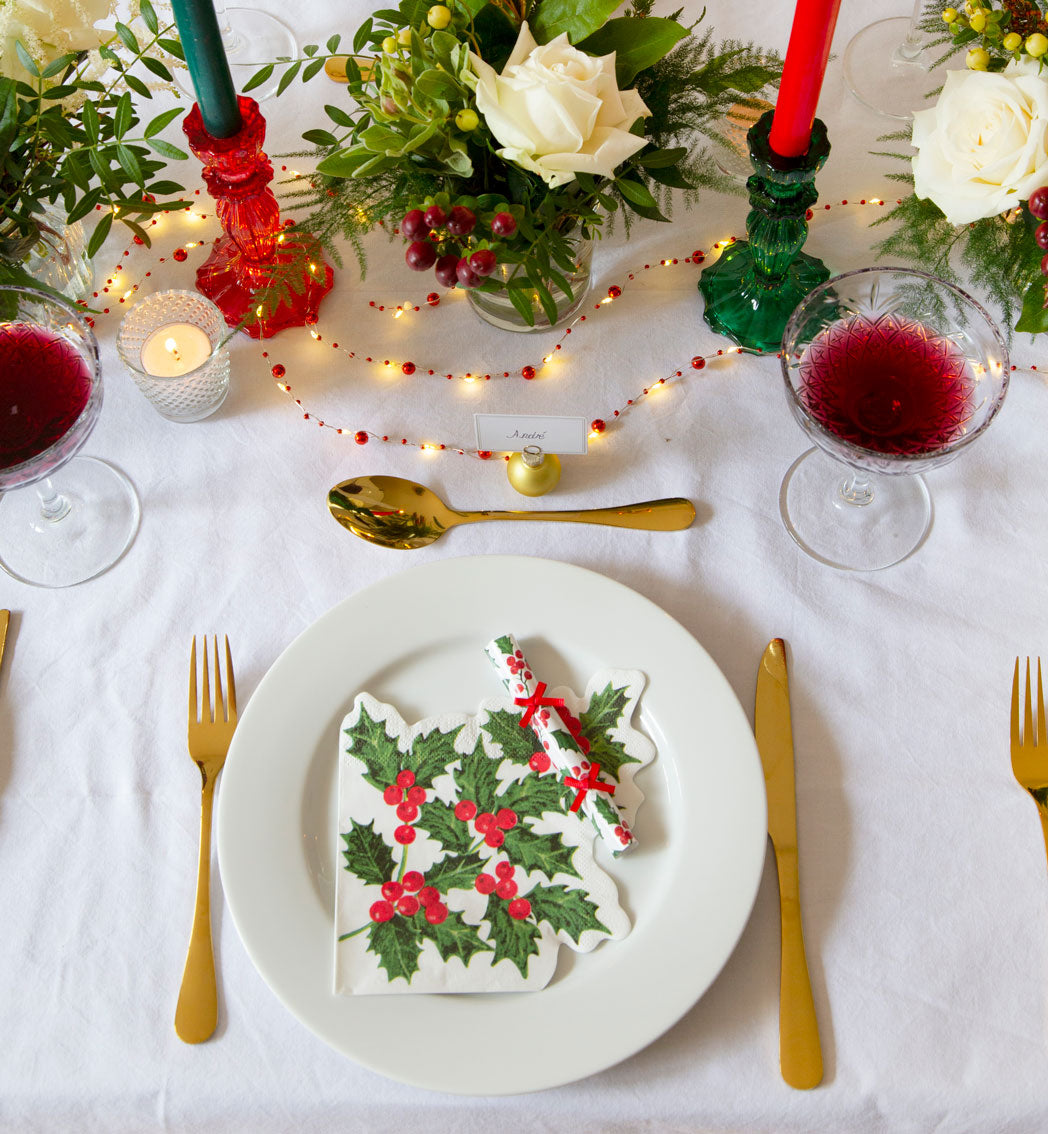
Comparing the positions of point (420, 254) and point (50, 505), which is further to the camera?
point (50, 505)

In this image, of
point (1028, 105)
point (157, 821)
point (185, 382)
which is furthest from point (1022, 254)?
point (157, 821)

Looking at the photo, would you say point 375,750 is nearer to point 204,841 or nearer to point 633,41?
point 204,841

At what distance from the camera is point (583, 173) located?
891 millimetres

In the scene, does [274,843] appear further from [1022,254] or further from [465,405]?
[1022,254]

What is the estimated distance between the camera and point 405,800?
852 mm

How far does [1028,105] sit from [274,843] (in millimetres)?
904

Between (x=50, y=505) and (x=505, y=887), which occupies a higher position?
(x=50, y=505)

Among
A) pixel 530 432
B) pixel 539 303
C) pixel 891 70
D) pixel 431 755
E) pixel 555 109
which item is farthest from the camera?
pixel 891 70

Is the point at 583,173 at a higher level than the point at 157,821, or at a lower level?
higher

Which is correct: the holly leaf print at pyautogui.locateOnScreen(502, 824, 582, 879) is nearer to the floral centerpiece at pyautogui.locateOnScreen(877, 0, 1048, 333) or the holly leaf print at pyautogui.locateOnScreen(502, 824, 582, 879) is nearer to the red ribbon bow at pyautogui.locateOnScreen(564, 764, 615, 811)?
the red ribbon bow at pyautogui.locateOnScreen(564, 764, 615, 811)

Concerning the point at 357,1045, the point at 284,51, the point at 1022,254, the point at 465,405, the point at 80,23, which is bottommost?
the point at 357,1045

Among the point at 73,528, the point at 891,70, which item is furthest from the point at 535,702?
the point at 891,70

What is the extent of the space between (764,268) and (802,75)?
235 millimetres

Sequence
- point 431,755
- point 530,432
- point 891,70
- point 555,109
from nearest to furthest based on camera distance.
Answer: point 555,109
point 431,755
point 530,432
point 891,70
